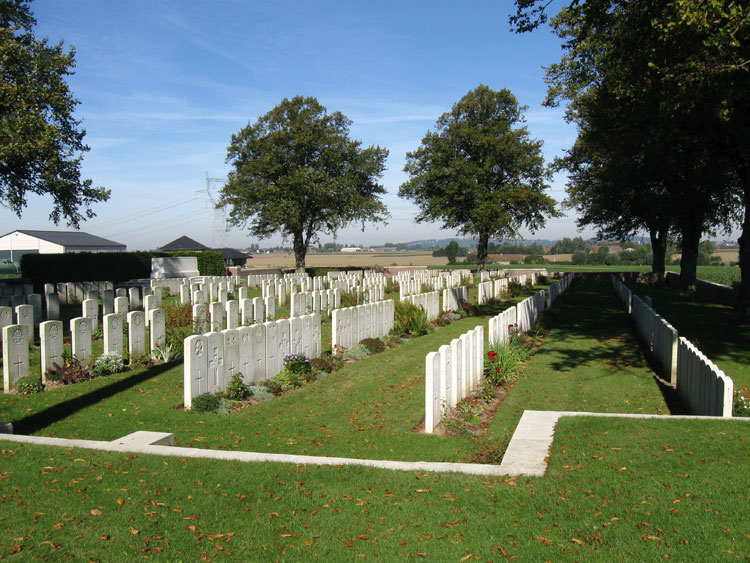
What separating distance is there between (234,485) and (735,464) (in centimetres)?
456

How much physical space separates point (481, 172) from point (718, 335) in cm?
3009

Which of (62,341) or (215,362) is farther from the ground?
(62,341)

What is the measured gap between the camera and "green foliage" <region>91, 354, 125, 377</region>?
33.4ft

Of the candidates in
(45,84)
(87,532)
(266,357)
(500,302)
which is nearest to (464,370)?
(266,357)

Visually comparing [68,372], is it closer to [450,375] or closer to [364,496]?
[450,375]

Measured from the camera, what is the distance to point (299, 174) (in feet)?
133

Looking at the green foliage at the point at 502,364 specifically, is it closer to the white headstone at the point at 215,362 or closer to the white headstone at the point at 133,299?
the white headstone at the point at 215,362

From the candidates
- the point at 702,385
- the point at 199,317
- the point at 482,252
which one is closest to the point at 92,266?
the point at 199,317

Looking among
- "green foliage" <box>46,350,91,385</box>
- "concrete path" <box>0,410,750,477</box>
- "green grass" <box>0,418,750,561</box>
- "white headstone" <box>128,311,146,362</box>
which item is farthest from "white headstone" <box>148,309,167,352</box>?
"green grass" <box>0,418,750,561</box>

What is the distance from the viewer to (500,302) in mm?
26438

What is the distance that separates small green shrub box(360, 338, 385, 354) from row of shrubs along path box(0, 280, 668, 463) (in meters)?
0.29

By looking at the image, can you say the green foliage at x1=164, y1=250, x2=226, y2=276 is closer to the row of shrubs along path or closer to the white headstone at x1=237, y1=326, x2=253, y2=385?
the row of shrubs along path

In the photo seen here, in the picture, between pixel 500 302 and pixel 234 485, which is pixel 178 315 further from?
pixel 500 302

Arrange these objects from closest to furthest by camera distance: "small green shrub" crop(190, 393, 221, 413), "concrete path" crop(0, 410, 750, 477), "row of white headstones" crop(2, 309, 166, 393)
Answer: "concrete path" crop(0, 410, 750, 477)
"small green shrub" crop(190, 393, 221, 413)
"row of white headstones" crop(2, 309, 166, 393)
